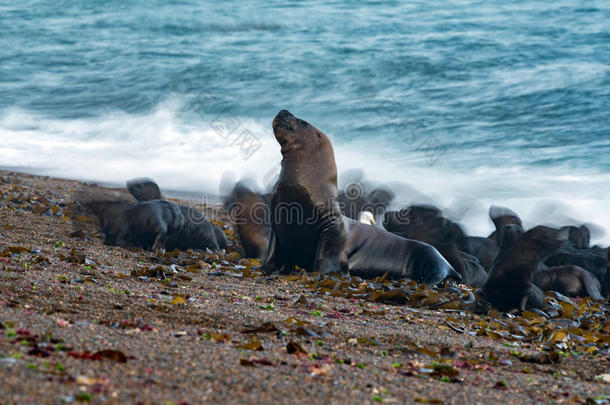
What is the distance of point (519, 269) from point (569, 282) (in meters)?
2.08

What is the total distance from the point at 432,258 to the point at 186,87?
19459 millimetres

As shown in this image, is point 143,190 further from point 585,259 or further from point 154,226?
point 585,259

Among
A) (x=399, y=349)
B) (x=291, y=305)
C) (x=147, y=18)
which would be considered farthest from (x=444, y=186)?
(x=147, y=18)

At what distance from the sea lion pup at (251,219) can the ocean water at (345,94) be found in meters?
3.45

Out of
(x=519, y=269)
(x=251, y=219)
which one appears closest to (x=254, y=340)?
(x=519, y=269)

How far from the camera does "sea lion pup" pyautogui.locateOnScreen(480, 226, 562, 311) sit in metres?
6.48

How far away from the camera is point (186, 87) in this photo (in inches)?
1024

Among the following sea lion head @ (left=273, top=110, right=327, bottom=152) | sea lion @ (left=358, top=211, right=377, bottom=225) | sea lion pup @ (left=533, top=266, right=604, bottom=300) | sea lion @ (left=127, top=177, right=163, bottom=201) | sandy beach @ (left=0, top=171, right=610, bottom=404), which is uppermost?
sea lion head @ (left=273, top=110, right=327, bottom=152)

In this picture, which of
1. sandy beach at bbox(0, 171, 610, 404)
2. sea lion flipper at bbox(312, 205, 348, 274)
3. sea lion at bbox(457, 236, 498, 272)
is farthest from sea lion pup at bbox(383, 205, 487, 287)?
sea lion flipper at bbox(312, 205, 348, 274)

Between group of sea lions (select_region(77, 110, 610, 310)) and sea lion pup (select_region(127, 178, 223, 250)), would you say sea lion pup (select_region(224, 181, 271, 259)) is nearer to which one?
group of sea lions (select_region(77, 110, 610, 310))

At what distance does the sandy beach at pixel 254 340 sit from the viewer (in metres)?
2.76

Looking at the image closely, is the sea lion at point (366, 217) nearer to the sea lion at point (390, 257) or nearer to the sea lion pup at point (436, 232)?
the sea lion pup at point (436, 232)

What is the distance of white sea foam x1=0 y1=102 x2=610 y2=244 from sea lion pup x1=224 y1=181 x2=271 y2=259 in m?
2.69

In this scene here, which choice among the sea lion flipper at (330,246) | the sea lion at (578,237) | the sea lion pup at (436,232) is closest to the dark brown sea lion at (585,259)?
the sea lion at (578,237)
